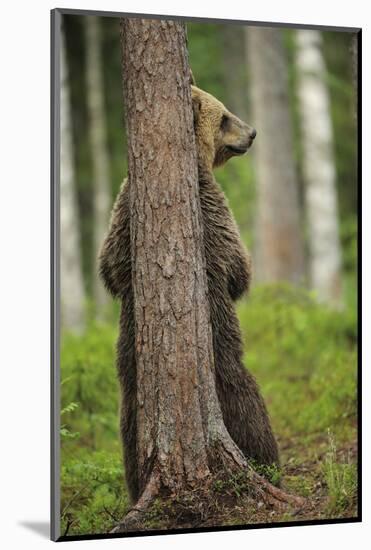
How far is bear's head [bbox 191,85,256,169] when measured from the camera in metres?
5.53

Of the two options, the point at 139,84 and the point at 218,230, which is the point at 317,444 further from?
the point at 139,84

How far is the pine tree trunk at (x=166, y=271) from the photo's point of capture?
16.9ft

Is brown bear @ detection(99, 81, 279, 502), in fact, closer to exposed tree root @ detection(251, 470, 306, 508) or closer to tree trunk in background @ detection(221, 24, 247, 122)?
exposed tree root @ detection(251, 470, 306, 508)

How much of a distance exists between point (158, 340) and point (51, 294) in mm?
656

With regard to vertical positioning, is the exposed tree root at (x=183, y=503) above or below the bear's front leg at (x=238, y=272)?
below

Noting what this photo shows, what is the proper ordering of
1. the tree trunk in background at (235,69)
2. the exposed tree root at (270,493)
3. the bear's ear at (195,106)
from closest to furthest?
the exposed tree root at (270,493), the bear's ear at (195,106), the tree trunk in background at (235,69)

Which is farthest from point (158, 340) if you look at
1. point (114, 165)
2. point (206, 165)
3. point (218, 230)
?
point (114, 165)

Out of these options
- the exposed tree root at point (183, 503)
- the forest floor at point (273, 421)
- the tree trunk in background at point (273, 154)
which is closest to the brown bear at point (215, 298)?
the exposed tree root at point (183, 503)

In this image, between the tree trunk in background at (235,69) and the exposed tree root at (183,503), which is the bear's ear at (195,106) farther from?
the tree trunk in background at (235,69)

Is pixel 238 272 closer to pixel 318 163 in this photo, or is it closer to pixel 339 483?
pixel 339 483

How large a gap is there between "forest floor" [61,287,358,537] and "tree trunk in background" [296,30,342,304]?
1775mm

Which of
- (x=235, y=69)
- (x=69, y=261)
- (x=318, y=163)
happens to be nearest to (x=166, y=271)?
(x=69, y=261)

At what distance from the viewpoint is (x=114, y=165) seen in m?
15.6

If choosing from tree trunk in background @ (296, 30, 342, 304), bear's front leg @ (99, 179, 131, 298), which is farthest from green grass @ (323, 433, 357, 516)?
tree trunk in background @ (296, 30, 342, 304)
